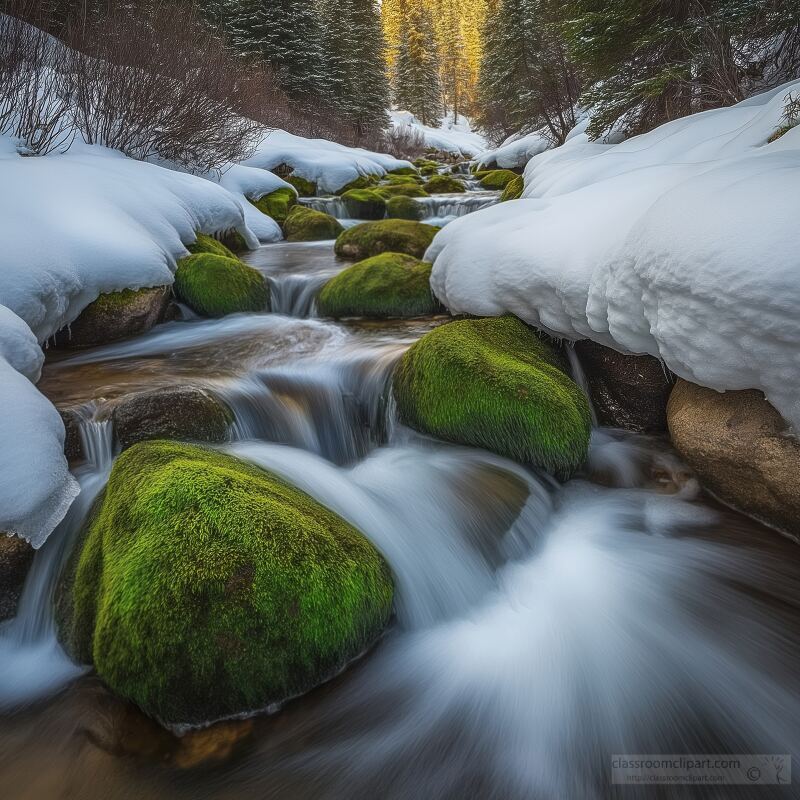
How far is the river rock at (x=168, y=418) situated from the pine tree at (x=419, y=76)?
4403cm

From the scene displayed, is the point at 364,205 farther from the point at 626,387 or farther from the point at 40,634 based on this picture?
the point at 40,634

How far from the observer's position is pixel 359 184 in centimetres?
1391

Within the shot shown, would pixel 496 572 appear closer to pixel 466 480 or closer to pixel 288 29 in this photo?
pixel 466 480

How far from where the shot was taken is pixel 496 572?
2.48 meters

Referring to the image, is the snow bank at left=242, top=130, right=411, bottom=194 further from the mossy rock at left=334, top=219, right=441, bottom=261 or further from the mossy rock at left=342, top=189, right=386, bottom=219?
the mossy rock at left=334, top=219, right=441, bottom=261

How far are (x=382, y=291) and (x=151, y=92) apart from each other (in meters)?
4.95

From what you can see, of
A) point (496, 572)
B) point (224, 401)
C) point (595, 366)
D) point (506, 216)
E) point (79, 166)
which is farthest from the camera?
point (79, 166)

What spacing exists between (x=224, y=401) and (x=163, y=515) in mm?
1495

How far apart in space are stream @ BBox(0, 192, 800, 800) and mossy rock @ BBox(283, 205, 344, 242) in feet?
21.1

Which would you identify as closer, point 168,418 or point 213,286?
point 168,418

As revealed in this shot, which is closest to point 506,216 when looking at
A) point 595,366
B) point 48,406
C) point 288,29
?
point 595,366

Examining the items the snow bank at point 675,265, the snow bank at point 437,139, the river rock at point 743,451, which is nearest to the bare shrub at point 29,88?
the snow bank at point 675,265

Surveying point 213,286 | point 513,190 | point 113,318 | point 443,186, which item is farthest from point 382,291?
point 443,186

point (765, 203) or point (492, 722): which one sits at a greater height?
point (765, 203)
